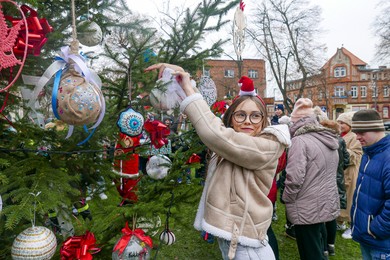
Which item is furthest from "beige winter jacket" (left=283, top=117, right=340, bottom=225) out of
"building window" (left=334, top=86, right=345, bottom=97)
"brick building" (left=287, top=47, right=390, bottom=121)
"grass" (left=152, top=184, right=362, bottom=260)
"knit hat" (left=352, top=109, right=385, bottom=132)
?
"building window" (left=334, top=86, right=345, bottom=97)

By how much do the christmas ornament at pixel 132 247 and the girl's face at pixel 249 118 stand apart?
836 millimetres

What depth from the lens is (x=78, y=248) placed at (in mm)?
1653

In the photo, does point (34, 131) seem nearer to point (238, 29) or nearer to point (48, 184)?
point (48, 184)

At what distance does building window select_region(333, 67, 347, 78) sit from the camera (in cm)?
5084

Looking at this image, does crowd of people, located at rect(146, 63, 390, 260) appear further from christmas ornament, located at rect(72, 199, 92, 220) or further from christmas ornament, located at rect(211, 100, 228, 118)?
christmas ornament, located at rect(72, 199, 92, 220)

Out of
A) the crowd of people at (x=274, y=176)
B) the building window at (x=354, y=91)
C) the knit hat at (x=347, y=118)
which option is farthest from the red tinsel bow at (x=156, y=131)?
the building window at (x=354, y=91)

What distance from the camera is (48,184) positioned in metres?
1.53

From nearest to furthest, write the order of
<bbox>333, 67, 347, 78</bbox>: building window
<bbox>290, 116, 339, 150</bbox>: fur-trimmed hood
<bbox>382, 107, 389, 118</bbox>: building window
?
1. <bbox>290, 116, 339, 150</bbox>: fur-trimmed hood
2. <bbox>382, 107, 389, 118</bbox>: building window
3. <bbox>333, 67, 347, 78</bbox>: building window

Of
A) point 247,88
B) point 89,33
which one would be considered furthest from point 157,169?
point 89,33

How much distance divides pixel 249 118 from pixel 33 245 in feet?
4.16

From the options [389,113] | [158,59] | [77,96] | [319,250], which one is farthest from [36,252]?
[389,113]

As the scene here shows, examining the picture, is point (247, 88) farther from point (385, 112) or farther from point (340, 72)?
point (385, 112)

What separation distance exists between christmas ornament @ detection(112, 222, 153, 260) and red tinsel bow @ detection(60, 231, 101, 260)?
0.14 metres

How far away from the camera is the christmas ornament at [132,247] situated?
171 cm
